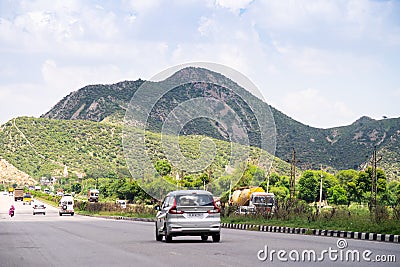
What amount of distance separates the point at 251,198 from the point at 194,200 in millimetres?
36705

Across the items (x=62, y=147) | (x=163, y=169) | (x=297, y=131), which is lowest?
(x=163, y=169)

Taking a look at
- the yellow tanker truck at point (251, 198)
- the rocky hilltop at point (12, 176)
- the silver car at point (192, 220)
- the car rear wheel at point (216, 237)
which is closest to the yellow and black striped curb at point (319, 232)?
the car rear wheel at point (216, 237)

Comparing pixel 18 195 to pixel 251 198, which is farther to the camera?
pixel 18 195

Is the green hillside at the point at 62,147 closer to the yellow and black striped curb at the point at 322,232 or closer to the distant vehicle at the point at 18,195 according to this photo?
the distant vehicle at the point at 18,195

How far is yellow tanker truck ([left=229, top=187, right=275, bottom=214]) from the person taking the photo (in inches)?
2143

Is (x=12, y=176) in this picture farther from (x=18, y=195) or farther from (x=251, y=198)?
(x=251, y=198)

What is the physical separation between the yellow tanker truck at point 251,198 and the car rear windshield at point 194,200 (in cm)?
2999

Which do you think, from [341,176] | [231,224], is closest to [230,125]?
[231,224]

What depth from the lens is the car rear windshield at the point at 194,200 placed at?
21.6 meters

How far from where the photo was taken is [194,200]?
71.3 ft

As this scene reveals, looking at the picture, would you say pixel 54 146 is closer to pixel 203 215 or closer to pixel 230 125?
pixel 230 125

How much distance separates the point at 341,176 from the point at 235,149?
2174 inches

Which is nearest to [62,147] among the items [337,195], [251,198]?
[337,195]

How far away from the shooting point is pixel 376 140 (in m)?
140
